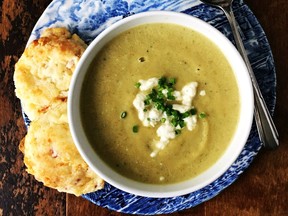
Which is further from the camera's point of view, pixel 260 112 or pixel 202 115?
pixel 260 112

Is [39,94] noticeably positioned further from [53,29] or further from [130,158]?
[130,158]

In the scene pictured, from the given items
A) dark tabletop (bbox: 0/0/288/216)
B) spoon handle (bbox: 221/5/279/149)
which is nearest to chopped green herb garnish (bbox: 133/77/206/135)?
spoon handle (bbox: 221/5/279/149)

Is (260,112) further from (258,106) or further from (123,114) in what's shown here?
(123,114)

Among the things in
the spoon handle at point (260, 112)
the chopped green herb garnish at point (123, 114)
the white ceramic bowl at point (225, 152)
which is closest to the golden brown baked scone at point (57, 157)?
the white ceramic bowl at point (225, 152)

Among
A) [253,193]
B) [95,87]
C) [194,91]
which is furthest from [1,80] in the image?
[253,193]

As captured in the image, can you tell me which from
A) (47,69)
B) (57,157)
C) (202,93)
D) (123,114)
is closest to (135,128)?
(123,114)

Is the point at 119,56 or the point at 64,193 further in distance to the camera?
the point at 64,193
